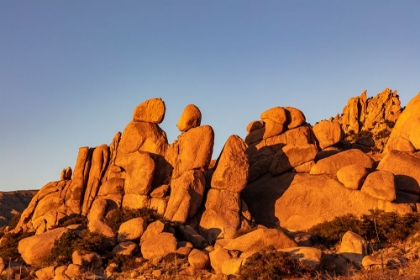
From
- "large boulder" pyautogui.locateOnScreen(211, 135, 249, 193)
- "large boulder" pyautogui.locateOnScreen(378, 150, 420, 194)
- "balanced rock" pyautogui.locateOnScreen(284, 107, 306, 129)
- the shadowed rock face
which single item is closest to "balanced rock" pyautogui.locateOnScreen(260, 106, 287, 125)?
"balanced rock" pyautogui.locateOnScreen(284, 107, 306, 129)

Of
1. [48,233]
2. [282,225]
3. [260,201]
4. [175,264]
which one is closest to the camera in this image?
[175,264]

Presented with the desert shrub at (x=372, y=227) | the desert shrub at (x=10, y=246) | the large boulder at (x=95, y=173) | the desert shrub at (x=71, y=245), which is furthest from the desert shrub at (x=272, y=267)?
Answer: the large boulder at (x=95, y=173)

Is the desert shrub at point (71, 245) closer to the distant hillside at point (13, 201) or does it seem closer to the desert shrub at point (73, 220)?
the desert shrub at point (73, 220)

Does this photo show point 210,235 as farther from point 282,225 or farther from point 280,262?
point 280,262

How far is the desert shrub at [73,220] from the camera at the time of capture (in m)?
33.5

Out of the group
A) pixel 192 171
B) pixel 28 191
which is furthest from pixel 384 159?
pixel 28 191

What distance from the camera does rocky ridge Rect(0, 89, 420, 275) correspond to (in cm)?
3025

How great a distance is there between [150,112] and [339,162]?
14824 millimetres

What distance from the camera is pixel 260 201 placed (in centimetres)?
3609

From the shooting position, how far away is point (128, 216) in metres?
32.1

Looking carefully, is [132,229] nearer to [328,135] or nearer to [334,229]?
[334,229]

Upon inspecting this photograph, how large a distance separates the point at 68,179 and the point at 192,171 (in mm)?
11454

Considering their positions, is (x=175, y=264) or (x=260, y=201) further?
(x=260, y=201)

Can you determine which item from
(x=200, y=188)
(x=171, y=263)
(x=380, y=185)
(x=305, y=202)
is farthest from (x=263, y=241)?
(x=380, y=185)
